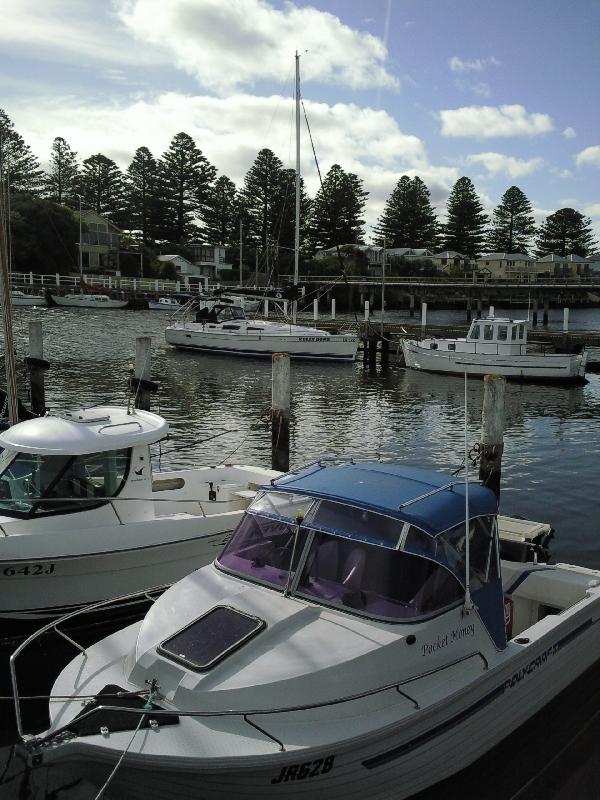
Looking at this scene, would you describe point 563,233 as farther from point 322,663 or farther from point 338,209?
point 322,663

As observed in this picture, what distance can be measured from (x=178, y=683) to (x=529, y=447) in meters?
18.9

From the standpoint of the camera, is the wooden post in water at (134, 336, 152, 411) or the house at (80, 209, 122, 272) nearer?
the wooden post in water at (134, 336, 152, 411)

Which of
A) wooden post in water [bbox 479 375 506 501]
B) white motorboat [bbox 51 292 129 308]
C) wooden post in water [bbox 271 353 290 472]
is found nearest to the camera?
wooden post in water [bbox 479 375 506 501]

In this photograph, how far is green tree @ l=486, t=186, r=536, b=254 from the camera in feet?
431

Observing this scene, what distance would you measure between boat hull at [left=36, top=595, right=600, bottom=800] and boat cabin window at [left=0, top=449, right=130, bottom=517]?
435 cm

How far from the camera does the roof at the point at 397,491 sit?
7039 millimetres

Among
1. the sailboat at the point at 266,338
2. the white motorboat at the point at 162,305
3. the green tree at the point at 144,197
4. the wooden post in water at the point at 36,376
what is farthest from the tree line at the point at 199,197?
the wooden post in water at the point at 36,376

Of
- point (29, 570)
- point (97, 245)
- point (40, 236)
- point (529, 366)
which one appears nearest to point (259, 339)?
point (529, 366)

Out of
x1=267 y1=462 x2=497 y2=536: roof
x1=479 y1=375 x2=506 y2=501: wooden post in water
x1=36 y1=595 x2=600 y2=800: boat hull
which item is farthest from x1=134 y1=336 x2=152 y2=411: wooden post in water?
x1=36 y1=595 x2=600 y2=800: boat hull

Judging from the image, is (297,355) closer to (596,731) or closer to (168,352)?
(168,352)

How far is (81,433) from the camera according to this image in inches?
411

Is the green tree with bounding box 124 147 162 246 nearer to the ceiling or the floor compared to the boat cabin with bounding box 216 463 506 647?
nearer to the ceiling

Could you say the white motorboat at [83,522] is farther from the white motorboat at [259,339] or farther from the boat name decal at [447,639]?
the white motorboat at [259,339]

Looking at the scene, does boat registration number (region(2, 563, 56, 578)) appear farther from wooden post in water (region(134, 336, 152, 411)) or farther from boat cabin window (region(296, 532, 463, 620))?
wooden post in water (region(134, 336, 152, 411))
